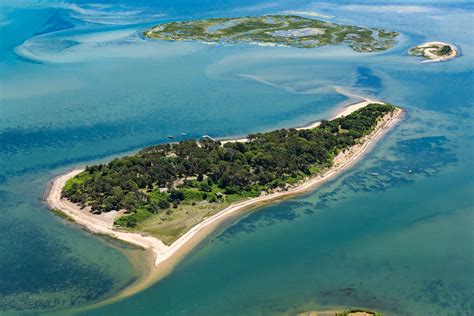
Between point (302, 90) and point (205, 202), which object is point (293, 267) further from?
point (302, 90)

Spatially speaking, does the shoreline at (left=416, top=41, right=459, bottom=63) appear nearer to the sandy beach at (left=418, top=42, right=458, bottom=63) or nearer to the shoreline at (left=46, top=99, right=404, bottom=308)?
the sandy beach at (left=418, top=42, right=458, bottom=63)

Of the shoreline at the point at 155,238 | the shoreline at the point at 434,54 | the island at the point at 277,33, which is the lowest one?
the shoreline at the point at 155,238

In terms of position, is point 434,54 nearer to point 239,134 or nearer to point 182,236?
point 239,134

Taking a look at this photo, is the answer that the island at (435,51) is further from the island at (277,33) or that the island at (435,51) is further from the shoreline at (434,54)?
the island at (277,33)

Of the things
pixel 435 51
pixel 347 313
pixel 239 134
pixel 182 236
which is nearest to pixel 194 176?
pixel 182 236

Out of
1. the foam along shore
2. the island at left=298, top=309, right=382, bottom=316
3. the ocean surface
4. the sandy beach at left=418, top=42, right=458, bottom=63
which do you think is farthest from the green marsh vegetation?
the sandy beach at left=418, top=42, right=458, bottom=63

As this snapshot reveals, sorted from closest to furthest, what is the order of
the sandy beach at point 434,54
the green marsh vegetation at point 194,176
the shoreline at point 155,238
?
the shoreline at point 155,238 → the green marsh vegetation at point 194,176 → the sandy beach at point 434,54

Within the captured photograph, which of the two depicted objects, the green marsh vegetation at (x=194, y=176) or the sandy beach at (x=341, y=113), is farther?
the sandy beach at (x=341, y=113)

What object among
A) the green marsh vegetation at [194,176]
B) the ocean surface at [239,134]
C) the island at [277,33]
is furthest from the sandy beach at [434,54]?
the green marsh vegetation at [194,176]
